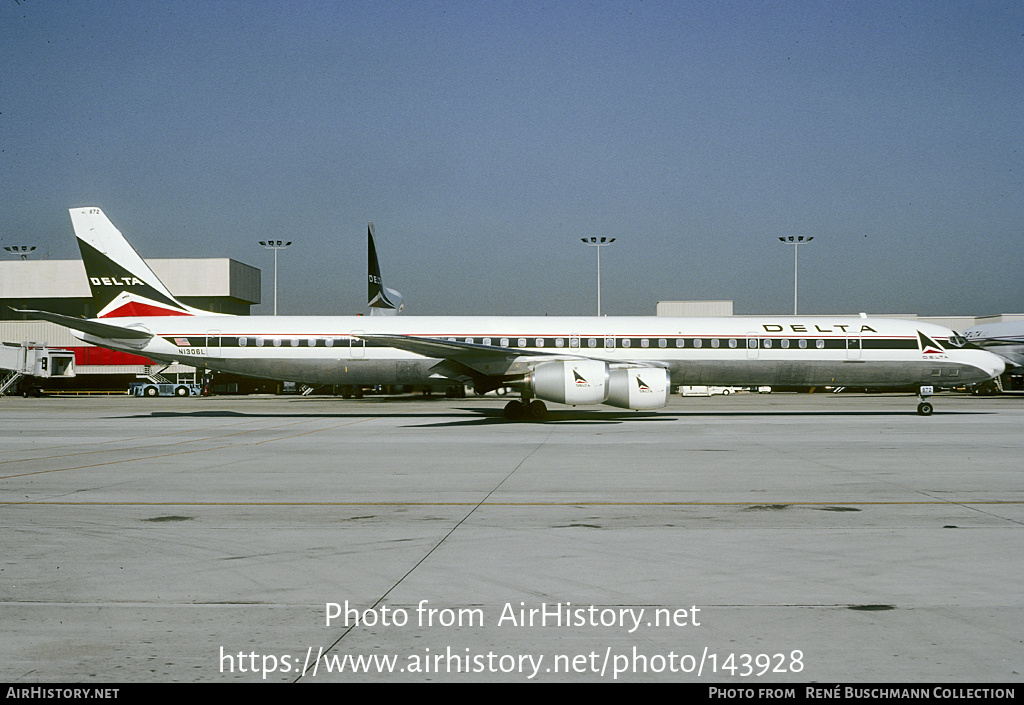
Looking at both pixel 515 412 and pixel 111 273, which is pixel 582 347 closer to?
pixel 515 412

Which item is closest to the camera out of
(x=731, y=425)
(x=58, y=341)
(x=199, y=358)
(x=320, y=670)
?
(x=320, y=670)

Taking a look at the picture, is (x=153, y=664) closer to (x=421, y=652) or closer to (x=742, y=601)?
(x=421, y=652)

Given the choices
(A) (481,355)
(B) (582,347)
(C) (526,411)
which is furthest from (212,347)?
(B) (582,347)

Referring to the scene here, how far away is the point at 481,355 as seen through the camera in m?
26.2

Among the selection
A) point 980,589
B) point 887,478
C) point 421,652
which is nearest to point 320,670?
point 421,652

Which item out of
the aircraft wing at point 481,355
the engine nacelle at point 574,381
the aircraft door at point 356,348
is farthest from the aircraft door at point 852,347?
the aircraft door at point 356,348

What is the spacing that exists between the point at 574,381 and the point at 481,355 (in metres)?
3.50

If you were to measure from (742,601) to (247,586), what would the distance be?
12.5 ft

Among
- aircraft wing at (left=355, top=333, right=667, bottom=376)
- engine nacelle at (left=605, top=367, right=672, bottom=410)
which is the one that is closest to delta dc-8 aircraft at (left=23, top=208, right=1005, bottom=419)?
aircraft wing at (left=355, top=333, right=667, bottom=376)

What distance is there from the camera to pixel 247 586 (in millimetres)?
6320

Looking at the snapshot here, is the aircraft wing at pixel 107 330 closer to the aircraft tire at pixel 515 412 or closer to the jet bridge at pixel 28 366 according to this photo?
the aircraft tire at pixel 515 412

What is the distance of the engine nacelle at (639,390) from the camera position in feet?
80.7

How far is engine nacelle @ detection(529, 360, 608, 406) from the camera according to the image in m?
24.5

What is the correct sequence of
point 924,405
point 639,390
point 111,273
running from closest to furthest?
point 639,390 → point 924,405 → point 111,273
